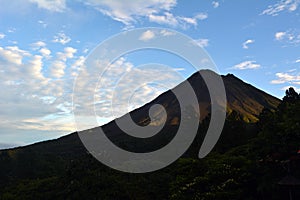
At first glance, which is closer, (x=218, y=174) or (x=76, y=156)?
(x=218, y=174)

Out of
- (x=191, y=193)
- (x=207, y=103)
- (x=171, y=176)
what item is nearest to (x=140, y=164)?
(x=171, y=176)

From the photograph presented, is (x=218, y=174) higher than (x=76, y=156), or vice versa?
(x=76, y=156)

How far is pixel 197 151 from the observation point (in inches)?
1053

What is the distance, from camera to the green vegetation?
13.5m

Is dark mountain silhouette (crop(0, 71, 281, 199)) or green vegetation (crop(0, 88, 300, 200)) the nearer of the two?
green vegetation (crop(0, 88, 300, 200))

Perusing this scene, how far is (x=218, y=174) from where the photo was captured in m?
16.9

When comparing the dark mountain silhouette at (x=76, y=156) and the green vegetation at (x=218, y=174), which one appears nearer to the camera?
the green vegetation at (x=218, y=174)

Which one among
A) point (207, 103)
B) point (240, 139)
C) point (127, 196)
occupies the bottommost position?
point (127, 196)

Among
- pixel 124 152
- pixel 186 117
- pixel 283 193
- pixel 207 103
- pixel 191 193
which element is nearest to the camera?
pixel 283 193

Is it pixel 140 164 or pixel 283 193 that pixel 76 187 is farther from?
pixel 283 193

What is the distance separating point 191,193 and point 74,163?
1242 centimetres

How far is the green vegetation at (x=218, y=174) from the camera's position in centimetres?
1349

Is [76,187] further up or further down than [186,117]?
further down

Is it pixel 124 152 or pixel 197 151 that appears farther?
pixel 124 152
